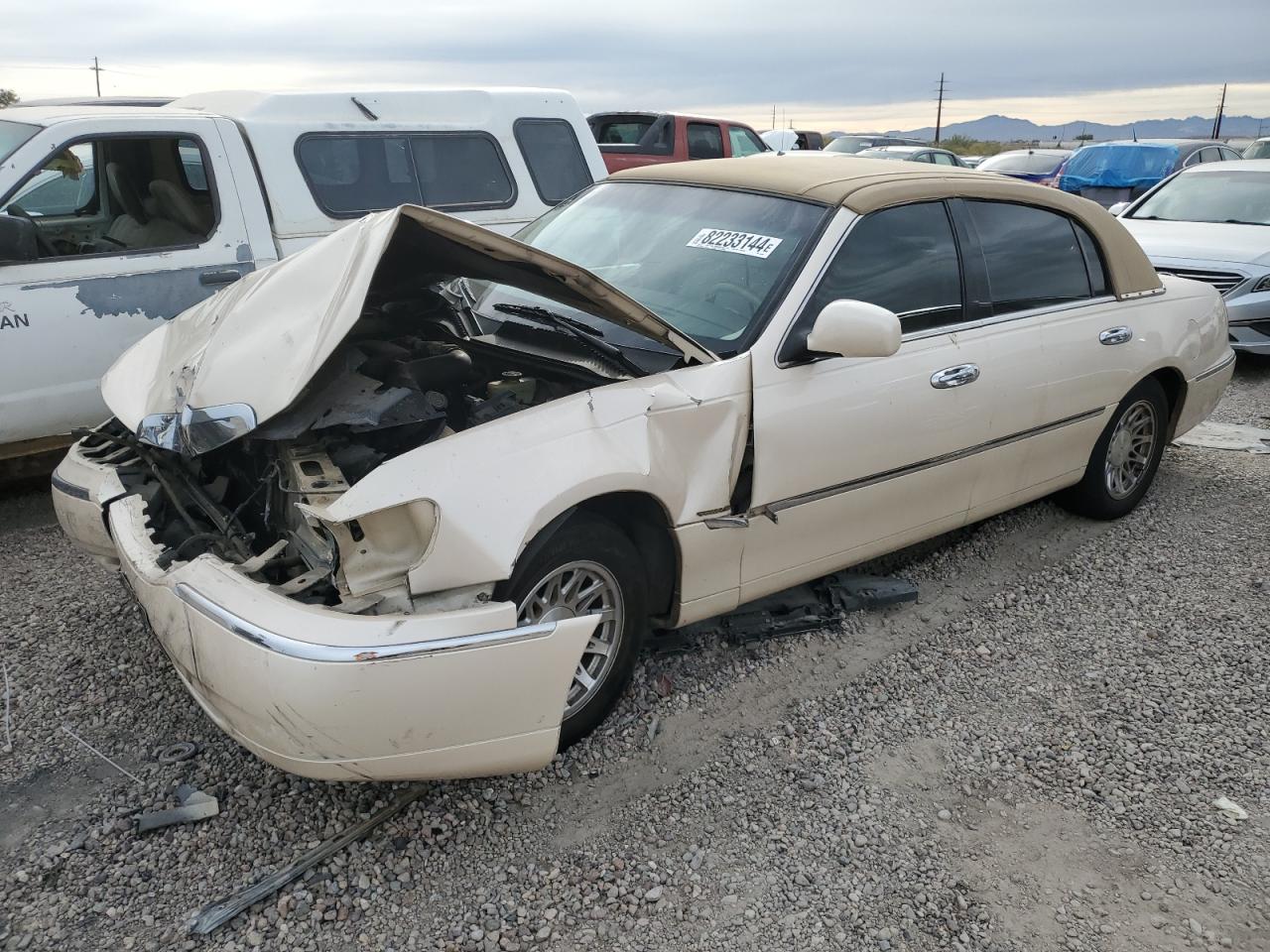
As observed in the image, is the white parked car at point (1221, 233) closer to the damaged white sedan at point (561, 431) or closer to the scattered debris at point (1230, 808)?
the damaged white sedan at point (561, 431)

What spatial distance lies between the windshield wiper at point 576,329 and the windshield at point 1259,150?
67.0ft

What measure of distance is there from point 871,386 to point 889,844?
5.09 feet

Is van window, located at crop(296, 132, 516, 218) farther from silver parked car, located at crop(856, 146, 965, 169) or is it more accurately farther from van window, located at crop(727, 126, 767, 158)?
silver parked car, located at crop(856, 146, 965, 169)

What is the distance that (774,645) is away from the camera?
3.83 meters

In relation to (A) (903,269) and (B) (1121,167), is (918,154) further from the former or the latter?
(A) (903,269)

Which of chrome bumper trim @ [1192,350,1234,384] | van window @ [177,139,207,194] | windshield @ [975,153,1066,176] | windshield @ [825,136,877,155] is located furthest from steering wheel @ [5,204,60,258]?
windshield @ [825,136,877,155]

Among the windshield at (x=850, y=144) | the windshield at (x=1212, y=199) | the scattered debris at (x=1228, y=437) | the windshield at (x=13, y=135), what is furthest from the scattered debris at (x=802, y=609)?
the windshield at (x=850, y=144)

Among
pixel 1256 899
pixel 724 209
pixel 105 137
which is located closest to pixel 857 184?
pixel 724 209

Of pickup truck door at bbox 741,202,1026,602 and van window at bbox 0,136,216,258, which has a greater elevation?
van window at bbox 0,136,216,258

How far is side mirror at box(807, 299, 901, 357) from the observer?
3119 millimetres

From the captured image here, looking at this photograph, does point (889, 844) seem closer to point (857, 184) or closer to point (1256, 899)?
point (1256, 899)

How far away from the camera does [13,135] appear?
4.98m

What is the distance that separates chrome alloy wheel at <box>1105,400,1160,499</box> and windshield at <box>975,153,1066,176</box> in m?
13.9

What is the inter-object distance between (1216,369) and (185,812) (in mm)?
5262
